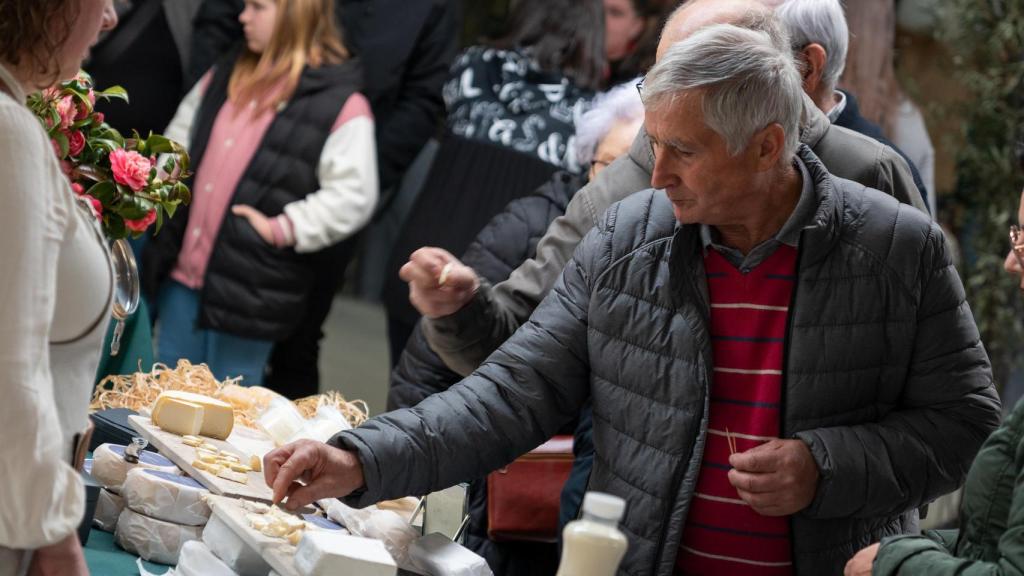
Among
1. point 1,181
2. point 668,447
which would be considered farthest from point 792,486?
point 1,181

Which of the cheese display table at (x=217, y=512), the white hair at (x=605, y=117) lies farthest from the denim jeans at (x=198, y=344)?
the cheese display table at (x=217, y=512)

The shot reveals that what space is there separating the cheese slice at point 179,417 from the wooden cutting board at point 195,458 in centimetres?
1

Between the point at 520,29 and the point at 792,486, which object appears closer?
the point at 792,486

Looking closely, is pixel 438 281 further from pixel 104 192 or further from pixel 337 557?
pixel 337 557

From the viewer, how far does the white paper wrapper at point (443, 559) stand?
7.27 ft

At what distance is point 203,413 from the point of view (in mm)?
2523

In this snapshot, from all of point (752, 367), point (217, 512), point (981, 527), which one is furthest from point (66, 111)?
point (981, 527)

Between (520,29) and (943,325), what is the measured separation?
2710mm

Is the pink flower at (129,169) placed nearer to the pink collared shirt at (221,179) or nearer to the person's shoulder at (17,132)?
the person's shoulder at (17,132)

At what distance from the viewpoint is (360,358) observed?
812cm

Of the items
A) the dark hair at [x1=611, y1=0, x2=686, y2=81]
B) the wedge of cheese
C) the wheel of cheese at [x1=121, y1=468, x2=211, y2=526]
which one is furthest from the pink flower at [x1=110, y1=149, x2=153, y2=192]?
the dark hair at [x1=611, y1=0, x2=686, y2=81]

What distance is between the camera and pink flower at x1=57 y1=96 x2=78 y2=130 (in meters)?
2.54

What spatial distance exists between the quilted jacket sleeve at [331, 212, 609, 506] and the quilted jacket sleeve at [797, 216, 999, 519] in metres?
0.40

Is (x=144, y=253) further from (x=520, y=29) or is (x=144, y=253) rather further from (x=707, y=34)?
(x=707, y=34)
